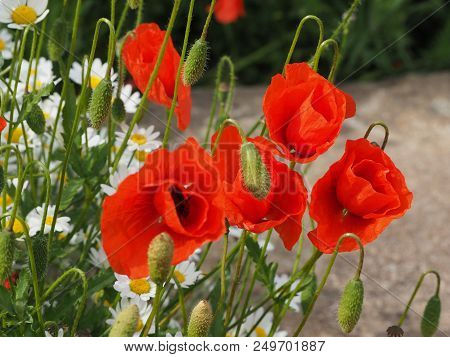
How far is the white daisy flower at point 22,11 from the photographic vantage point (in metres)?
1.64

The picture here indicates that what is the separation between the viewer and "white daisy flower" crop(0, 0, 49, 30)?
1.64 metres

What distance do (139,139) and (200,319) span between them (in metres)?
0.66

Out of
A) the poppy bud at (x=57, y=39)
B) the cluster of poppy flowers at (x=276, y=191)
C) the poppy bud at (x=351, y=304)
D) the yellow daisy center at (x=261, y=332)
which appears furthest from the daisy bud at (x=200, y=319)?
the poppy bud at (x=57, y=39)

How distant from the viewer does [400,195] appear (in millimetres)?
1335

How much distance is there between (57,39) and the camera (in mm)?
1708

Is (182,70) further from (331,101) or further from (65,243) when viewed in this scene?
(65,243)

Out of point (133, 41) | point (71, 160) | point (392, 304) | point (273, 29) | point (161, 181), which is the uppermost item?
point (133, 41)

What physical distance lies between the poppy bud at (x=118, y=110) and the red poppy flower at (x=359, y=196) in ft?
1.56

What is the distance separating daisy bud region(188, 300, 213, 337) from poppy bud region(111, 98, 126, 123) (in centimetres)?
51

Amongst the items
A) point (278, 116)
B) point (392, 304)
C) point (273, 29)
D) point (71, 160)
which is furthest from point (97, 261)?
point (273, 29)

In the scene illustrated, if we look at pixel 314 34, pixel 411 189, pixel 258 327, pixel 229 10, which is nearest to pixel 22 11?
pixel 258 327

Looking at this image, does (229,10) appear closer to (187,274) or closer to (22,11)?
(22,11)

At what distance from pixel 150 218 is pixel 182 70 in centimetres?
40

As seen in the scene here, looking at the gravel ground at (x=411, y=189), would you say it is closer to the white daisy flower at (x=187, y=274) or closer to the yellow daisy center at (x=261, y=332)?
the yellow daisy center at (x=261, y=332)
